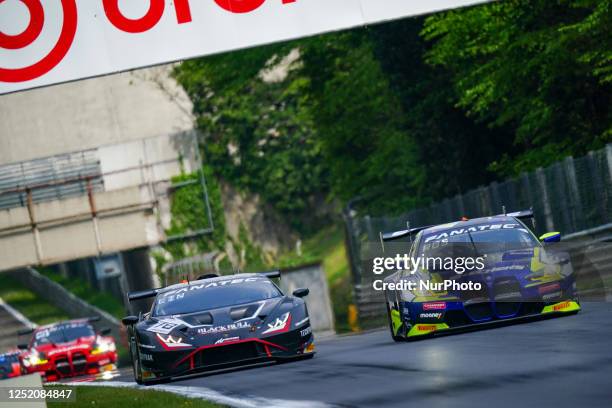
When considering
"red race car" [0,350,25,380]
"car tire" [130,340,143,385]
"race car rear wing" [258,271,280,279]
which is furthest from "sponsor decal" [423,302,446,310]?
"red race car" [0,350,25,380]

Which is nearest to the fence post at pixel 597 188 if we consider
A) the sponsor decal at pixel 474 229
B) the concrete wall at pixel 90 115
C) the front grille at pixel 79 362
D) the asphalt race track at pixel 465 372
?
the asphalt race track at pixel 465 372

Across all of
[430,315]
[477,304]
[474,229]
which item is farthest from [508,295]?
[474,229]

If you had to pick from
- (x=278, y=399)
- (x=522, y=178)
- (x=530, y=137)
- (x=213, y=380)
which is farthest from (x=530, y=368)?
(x=530, y=137)

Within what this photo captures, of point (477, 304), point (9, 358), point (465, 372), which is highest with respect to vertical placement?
point (477, 304)

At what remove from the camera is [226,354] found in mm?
17375

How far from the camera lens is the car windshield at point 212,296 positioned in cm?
1839

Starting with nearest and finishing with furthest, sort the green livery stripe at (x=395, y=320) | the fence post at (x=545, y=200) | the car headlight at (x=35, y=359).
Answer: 1. the green livery stripe at (x=395, y=320)
2. the fence post at (x=545, y=200)
3. the car headlight at (x=35, y=359)

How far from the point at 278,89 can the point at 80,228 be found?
2185 centimetres

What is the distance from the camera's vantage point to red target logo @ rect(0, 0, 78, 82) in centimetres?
1653

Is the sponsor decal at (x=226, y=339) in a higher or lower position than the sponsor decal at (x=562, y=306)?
higher

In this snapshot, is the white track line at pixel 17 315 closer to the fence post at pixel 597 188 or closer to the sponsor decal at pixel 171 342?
the fence post at pixel 597 188

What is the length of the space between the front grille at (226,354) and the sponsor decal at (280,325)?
0.29 meters

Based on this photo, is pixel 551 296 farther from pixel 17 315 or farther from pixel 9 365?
pixel 17 315

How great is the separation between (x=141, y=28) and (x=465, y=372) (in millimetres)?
6008
